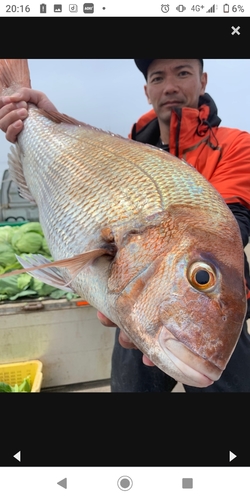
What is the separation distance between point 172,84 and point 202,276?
123cm

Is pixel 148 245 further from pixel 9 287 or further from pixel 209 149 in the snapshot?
pixel 9 287

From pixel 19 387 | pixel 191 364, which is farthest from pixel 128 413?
pixel 19 387

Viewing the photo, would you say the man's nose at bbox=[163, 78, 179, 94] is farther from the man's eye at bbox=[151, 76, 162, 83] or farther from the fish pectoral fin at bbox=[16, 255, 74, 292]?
the fish pectoral fin at bbox=[16, 255, 74, 292]

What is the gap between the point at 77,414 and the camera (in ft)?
3.16

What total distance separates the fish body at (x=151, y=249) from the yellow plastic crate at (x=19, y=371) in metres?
1.29

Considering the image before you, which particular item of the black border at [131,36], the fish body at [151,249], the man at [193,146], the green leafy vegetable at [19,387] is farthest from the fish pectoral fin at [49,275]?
the green leafy vegetable at [19,387]

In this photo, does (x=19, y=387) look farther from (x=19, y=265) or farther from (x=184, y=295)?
(x=184, y=295)

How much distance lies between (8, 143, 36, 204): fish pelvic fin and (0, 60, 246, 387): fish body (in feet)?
1.35

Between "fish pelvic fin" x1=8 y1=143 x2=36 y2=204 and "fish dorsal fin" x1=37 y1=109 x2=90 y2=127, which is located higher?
"fish dorsal fin" x1=37 y1=109 x2=90 y2=127

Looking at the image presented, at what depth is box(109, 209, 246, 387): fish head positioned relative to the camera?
63 cm

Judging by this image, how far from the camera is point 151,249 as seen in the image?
755 millimetres

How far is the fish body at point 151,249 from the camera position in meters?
0.65
